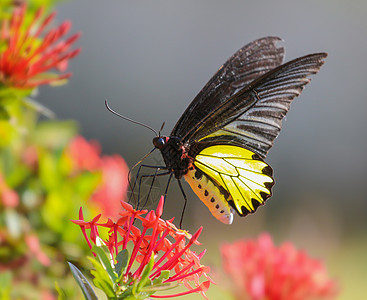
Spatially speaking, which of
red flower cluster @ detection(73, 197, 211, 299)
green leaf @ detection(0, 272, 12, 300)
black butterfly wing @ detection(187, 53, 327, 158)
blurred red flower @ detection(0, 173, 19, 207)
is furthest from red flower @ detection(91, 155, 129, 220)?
red flower cluster @ detection(73, 197, 211, 299)

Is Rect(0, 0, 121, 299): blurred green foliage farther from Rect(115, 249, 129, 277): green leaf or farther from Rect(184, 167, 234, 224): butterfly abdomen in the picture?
Rect(115, 249, 129, 277): green leaf

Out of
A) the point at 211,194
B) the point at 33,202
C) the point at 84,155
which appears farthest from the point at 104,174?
the point at 211,194

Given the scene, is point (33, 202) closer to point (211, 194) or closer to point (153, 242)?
point (211, 194)

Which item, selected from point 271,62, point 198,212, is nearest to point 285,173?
point 198,212

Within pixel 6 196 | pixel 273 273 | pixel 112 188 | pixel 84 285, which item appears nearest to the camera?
pixel 84 285

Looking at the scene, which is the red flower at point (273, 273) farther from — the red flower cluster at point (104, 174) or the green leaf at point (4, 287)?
the green leaf at point (4, 287)

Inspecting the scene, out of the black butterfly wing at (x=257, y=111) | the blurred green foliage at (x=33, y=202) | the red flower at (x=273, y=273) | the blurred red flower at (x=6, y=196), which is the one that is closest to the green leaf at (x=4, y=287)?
the blurred green foliage at (x=33, y=202)

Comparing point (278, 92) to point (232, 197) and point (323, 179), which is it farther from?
point (323, 179)
